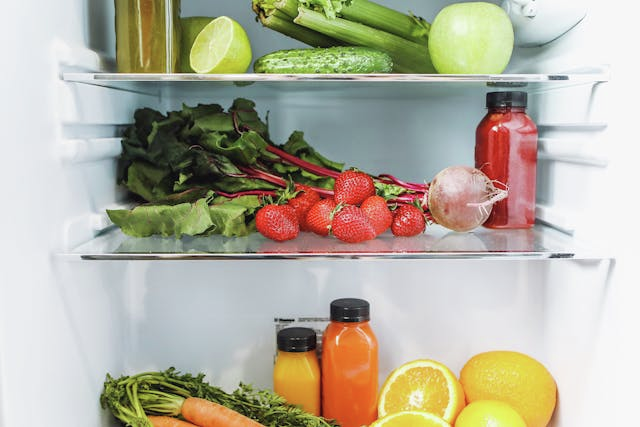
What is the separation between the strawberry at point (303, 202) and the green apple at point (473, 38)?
324mm

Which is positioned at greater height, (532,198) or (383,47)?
(383,47)

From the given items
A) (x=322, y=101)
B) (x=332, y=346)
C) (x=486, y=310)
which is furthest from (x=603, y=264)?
(x=322, y=101)

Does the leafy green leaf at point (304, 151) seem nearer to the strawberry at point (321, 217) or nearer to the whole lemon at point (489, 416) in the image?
the strawberry at point (321, 217)

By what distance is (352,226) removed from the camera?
46.9 inches

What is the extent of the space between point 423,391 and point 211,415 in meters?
0.40

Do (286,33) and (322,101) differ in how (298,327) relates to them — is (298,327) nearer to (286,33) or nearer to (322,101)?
(322,101)

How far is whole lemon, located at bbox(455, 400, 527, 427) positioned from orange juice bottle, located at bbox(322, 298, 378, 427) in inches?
7.1

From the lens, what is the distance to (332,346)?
1.36 metres

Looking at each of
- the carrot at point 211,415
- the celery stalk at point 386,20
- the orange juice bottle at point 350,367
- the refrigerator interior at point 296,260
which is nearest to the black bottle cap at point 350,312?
the orange juice bottle at point 350,367

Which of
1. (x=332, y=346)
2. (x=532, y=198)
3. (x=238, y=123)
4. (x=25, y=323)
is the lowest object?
(x=332, y=346)

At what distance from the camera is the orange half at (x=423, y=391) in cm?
135

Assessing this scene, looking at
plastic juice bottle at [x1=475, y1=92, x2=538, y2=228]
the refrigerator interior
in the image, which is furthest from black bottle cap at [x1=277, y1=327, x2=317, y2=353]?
plastic juice bottle at [x1=475, y1=92, x2=538, y2=228]

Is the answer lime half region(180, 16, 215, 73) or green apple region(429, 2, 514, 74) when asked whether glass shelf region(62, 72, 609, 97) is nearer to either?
green apple region(429, 2, 514, 74)

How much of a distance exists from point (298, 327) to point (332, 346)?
0.33 ft
